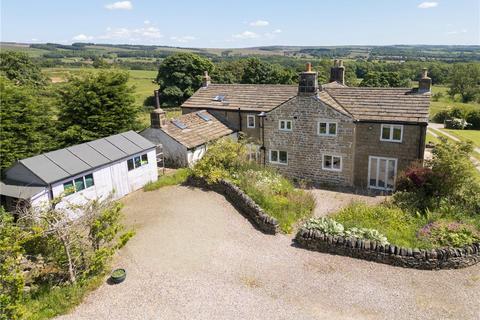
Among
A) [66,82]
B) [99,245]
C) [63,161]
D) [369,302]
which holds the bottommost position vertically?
[369,302]

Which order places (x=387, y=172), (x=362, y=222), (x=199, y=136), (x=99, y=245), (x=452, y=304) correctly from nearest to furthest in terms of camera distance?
(x=452, y=304), (x=99, y=245), (x=362, y=222), (x=387, y=172), (x=199, y=136)

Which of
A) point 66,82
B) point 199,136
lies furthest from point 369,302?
point 66,82

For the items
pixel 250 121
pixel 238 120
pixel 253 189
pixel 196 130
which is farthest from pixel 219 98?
pixel 253 189

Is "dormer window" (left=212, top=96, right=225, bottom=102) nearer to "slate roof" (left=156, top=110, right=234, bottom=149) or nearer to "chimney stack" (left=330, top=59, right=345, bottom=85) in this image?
"slate roof" (left=156, top=110, right=234, bottom=149)

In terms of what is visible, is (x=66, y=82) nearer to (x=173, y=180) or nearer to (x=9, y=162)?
(x=9, y=162)

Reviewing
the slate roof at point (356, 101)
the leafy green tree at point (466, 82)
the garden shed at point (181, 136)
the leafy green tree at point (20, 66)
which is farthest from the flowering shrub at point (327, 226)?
the leafy green tree at point (466, 82)

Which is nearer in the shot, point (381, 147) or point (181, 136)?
point (381, 147)

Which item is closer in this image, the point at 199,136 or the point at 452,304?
the point at 452,304

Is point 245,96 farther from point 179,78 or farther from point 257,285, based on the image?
point 179,78
